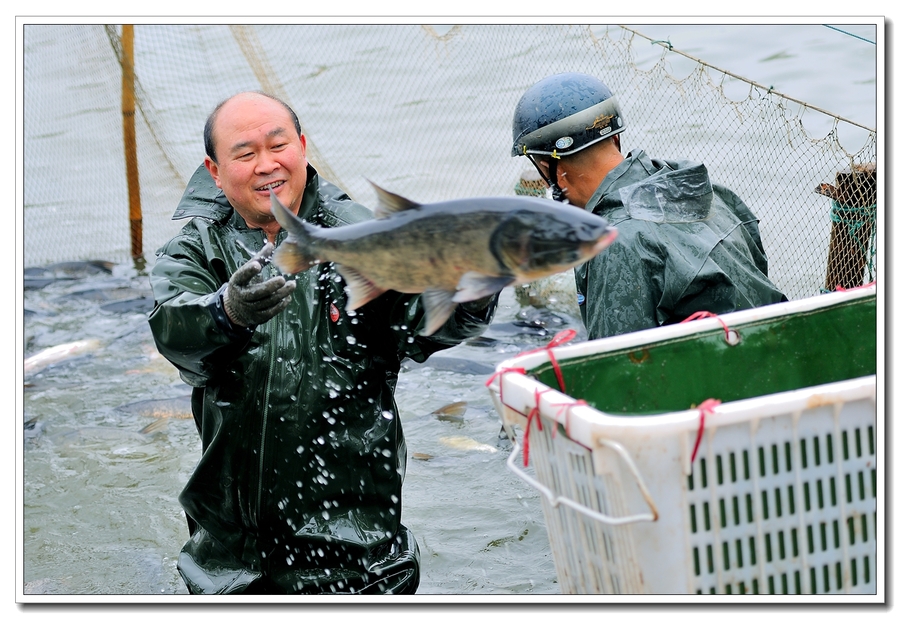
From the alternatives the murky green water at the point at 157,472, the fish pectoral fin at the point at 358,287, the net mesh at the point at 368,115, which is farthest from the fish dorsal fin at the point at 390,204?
the net mesh at the point at 368,115

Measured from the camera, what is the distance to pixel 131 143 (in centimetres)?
1047

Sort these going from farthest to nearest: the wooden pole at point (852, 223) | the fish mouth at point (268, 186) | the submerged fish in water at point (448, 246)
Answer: the wooden pole at point (852, 223), the fish mouth at point (268, 186), the submerged fish in water at point (448, 246)

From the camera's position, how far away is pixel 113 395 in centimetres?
832

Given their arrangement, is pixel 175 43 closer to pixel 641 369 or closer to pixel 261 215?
pixel 261 215

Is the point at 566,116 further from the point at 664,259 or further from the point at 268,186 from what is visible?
the point at 268,186

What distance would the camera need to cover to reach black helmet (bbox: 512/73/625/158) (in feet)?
12.8

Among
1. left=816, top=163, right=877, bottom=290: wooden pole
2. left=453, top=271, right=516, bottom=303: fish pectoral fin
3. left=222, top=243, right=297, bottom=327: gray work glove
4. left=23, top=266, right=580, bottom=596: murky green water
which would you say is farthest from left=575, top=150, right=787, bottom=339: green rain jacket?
left=816, top=163, right=877, bottom=290: wooden pole

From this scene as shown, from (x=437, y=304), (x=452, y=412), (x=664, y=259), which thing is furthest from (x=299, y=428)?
(x=452, y=412)

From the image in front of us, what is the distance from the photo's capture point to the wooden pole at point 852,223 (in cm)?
582

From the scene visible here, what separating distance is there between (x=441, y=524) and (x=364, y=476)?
2.71 meters

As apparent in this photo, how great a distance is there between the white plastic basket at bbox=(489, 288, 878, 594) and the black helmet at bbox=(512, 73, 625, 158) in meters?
1.73

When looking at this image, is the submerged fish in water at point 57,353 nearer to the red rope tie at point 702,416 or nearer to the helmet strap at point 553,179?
the helmet strap at point 553,179

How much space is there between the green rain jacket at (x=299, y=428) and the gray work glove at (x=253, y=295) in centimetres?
37

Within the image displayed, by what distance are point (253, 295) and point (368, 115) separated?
8.73 metres
